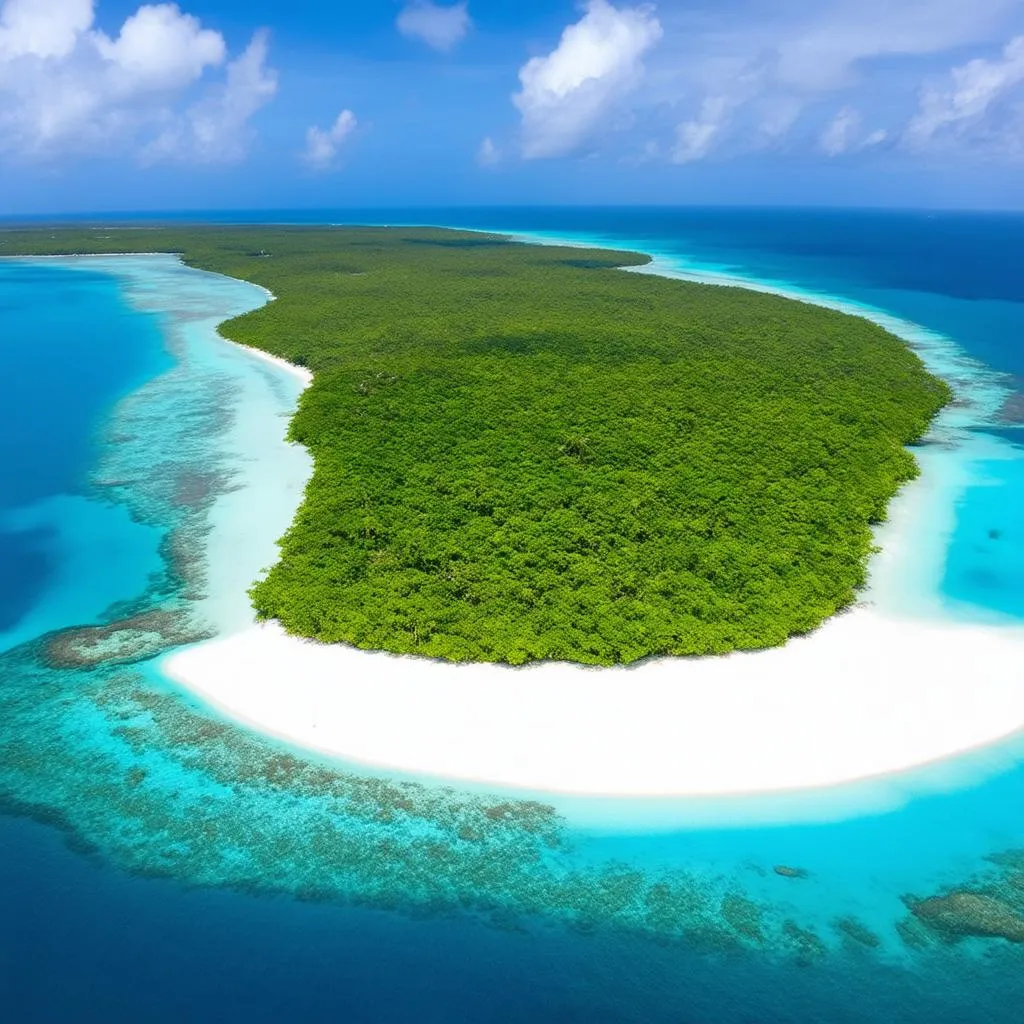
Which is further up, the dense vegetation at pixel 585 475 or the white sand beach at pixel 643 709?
the dense vegetation at pixel 585 475

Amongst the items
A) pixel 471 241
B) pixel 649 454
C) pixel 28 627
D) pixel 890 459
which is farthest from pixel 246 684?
pixel 471 241

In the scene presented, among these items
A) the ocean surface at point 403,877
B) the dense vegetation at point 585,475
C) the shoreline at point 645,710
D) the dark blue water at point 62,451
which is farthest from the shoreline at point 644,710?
the dark blue water at point 62,451

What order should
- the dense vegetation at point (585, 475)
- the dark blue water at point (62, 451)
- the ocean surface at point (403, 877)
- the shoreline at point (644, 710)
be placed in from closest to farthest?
the ocean surface at point (403, 877) → the shoreline at point (644, 710) → the dense vegetation at point (585, 475) → the dark blue water at point (62, 451)

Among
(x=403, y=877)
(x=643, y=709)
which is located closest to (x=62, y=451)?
(x=403, y=877)

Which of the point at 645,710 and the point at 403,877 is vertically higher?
the point at 645,710

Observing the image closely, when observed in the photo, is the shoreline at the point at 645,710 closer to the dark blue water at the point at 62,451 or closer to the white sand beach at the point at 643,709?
the white sand beach at the point at 643,709

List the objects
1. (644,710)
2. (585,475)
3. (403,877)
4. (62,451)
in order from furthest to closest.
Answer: (62,451) → (585,475) → (644,710) → (403,877)

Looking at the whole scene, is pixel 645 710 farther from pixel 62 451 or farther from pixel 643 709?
pixel 62 451

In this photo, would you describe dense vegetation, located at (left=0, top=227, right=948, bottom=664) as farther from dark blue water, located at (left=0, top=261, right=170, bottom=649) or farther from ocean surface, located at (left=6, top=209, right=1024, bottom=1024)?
dark blue water, located at (left=0, top=261, right=170, bottom=649)

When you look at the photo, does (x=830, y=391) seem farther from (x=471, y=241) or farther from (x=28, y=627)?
(x=471, y=241)
